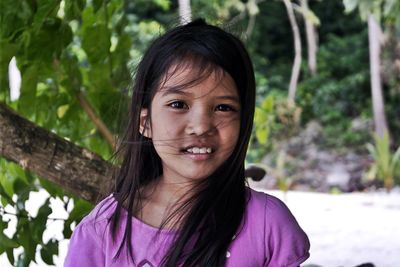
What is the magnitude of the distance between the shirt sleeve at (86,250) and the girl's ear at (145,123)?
145 mm

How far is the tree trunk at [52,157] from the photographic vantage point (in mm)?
1343

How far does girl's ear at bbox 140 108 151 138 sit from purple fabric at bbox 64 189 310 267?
0.11 meters

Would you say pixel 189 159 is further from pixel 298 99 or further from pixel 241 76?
pixel 298 99

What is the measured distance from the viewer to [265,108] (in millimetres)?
2289

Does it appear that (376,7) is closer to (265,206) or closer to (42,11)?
(42,11)

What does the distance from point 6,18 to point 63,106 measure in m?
0.43

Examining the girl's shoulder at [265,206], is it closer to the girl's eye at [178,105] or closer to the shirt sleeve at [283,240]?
the shirt sleeve at [283,240]

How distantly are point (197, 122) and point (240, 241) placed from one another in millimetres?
162

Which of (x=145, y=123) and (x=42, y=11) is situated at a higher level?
(x=42, y=11)

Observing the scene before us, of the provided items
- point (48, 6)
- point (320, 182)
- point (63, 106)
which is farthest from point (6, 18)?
point (320, 182)

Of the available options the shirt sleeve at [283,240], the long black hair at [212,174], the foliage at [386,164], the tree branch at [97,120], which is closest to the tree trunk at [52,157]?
the tree branch at [97,120]

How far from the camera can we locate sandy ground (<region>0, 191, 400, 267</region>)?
3.45 metres

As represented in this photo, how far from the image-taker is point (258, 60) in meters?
10.5

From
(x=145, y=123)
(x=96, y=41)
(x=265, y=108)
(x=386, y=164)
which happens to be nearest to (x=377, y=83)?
(x=386, y=164)
